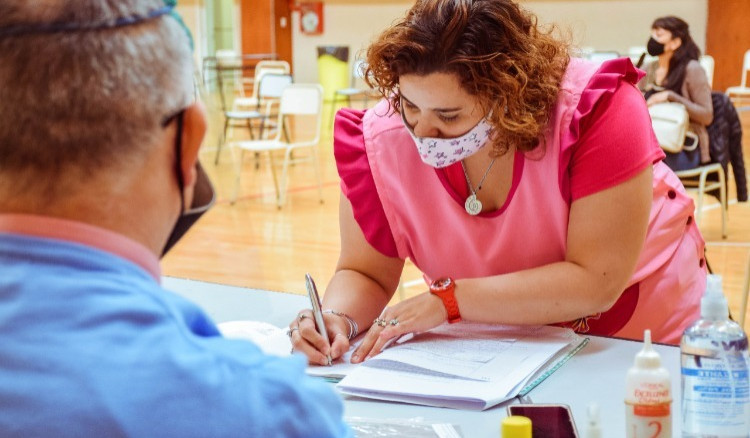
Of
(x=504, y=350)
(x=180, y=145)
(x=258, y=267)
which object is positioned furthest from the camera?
(x=258, y=267)

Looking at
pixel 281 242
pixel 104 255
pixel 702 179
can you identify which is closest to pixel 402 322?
pixel 104 255

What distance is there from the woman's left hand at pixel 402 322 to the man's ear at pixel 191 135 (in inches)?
32.3

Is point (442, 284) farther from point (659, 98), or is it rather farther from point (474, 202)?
point (659, 98)

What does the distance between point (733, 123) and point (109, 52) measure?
5181 mm

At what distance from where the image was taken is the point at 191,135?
0.73 meters

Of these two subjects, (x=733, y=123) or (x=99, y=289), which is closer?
(x=99, y=289)

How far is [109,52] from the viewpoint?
2.19ft

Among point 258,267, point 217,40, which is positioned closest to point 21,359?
point 258,267

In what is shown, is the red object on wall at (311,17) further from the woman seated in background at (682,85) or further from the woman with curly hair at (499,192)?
the woman with curly hair at (499,192)

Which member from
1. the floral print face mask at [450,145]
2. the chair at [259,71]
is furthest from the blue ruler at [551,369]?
the chair at [259,71]

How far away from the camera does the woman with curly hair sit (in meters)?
1.55

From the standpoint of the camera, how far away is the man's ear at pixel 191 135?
725 mm

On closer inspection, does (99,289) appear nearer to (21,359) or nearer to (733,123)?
(21,359)

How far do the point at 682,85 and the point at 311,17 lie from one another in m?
11.0
